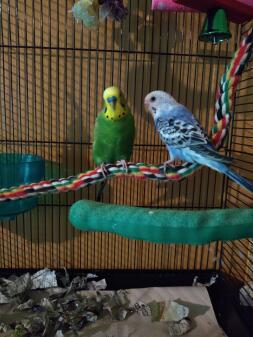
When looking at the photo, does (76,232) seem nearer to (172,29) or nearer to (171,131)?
(171,131)

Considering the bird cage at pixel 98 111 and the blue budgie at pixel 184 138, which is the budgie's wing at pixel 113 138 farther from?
the bird cage at pixel 98 111

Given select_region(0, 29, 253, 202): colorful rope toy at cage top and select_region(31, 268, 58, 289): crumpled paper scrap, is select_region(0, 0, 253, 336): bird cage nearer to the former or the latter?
select_region(31, 268, 58, 289): crumpled paper scrap

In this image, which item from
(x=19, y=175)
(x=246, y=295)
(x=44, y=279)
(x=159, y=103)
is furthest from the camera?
(x=44, y=279)

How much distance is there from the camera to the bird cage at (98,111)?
4.04 ft

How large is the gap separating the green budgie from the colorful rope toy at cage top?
224mm

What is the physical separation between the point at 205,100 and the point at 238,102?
0.13 metres

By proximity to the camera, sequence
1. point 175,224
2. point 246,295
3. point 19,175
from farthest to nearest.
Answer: point 246,295, point 19,175, point 175,224

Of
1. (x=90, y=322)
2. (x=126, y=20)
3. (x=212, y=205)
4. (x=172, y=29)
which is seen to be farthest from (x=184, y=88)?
(x=90, y=322)

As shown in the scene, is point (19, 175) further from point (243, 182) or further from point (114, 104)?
point (243, 182)

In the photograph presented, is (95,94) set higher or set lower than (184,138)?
higher

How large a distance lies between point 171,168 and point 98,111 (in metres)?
0.68

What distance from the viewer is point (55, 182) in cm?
71

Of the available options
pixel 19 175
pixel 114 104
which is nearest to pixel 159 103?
pixel 114 104

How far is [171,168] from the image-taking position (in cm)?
70
